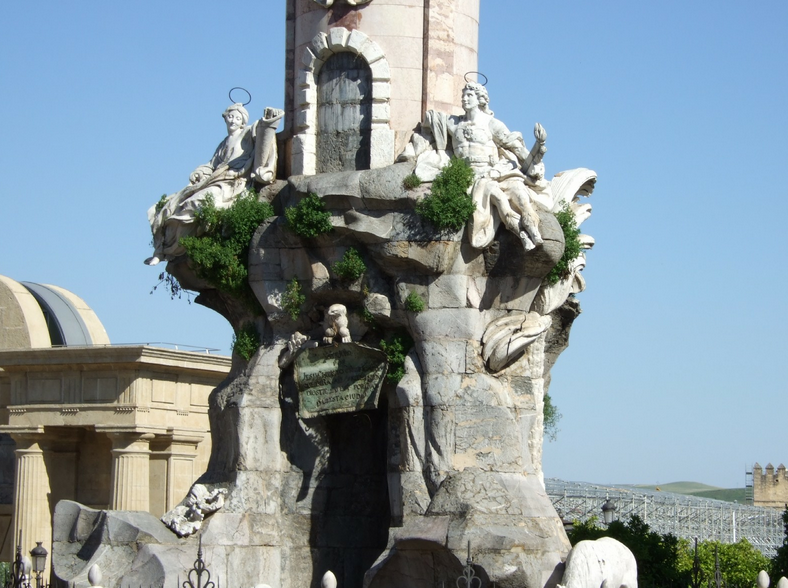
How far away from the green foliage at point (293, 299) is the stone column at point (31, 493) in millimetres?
21800

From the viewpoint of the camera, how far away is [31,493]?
46156 millimetres

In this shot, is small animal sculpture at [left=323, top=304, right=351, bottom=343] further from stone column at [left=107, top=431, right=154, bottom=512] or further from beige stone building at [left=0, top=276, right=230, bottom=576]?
beige stone building at [left=0, top=276, right=230, bottom=576]

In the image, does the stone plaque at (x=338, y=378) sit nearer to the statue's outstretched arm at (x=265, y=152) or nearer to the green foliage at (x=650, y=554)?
the statue's outstretched arm at (x=265, y=152)

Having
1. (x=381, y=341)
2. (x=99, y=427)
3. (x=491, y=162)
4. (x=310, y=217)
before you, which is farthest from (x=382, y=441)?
(x=99, y=427)

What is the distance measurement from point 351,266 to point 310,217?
884 mm

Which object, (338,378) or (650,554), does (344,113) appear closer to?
(338,378)

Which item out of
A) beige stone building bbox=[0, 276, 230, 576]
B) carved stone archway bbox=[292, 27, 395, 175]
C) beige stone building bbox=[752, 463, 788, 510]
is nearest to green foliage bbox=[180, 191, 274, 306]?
carved stone archway bbox=[292, 27, 395, 175]

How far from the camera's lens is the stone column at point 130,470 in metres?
44.7

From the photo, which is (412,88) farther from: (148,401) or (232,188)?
(148,401)

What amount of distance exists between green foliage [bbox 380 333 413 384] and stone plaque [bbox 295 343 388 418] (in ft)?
0.31

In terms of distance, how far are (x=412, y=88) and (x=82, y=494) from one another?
2552 cm

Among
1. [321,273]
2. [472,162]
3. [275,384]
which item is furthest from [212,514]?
[472,162]

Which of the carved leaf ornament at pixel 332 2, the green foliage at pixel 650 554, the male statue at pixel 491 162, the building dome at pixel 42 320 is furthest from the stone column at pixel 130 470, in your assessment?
the male statue at pixel 491 162

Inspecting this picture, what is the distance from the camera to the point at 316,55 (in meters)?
25.4
